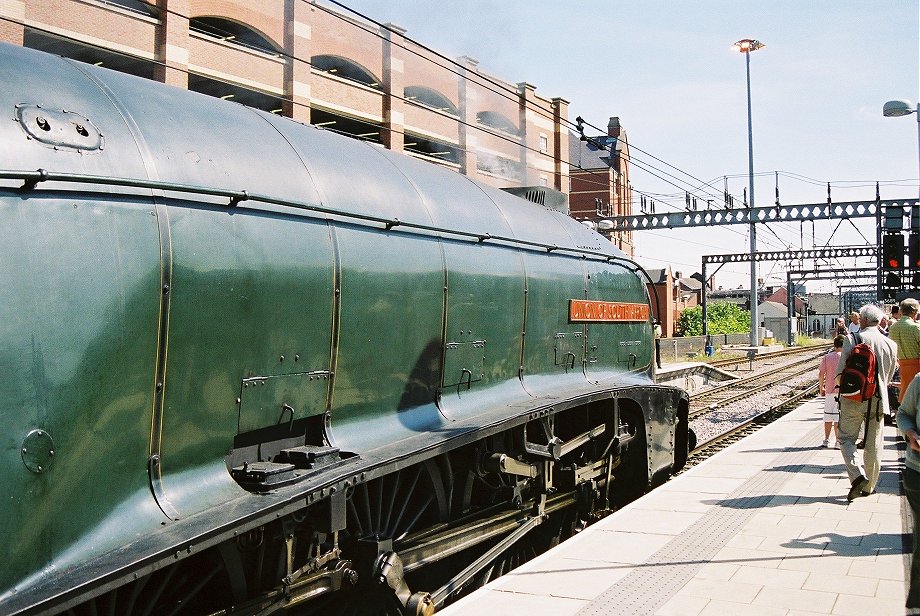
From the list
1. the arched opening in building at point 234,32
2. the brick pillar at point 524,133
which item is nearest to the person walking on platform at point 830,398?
the brick pillar at point 524,133

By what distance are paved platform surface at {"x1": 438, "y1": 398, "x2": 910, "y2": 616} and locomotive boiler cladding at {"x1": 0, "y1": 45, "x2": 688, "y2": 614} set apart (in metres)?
0.66

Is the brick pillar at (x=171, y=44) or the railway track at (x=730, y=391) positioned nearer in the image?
the railway track at (x=730, y=391)

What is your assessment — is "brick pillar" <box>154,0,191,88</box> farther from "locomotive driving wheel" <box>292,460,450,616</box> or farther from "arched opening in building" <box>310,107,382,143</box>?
"locomotive driving wheel" <box>292,460,450,616</box>

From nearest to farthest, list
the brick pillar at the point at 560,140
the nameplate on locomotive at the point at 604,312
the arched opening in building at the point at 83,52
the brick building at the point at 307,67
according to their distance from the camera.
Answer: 1. the nameplate on locomotive at the point at 604,312
2. the brick building at the point at 307,67
3. the arched opening in building at the point at 83,52
4. the brick pillar at the point at 560,140

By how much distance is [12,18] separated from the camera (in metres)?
16.5

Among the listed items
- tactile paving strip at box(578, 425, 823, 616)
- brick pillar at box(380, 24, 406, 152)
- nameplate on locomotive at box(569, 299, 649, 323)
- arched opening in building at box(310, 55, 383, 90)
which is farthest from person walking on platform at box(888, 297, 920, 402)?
brick pillar at box(380, 24, 406, 152)

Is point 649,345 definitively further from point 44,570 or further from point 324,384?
point 44,570

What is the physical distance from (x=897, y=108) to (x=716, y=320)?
5179cm

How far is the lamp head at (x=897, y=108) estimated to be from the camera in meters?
16.5

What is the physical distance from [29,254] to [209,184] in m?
1.05

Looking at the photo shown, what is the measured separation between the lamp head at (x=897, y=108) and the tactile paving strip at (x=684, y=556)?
1033 cm

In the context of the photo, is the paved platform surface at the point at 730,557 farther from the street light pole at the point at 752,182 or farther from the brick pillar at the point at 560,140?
the street light pole at the point at 752,182

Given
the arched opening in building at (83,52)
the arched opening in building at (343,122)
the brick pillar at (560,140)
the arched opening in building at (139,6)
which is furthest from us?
the brick pillar at (560,140)

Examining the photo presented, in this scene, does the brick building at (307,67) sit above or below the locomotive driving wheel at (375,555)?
above
